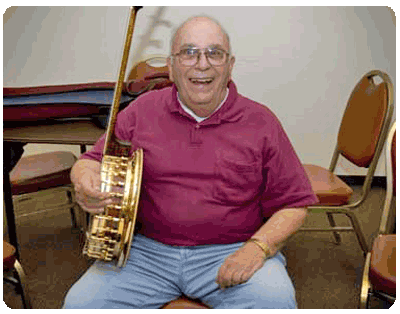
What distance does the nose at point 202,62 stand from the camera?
4.79ft

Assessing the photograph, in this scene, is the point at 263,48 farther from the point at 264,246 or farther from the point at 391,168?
the point at 264,246

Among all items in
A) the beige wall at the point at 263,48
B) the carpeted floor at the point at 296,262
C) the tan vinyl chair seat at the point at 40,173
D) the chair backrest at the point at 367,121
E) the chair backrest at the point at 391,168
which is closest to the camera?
the chair backrest at the point at 391,168

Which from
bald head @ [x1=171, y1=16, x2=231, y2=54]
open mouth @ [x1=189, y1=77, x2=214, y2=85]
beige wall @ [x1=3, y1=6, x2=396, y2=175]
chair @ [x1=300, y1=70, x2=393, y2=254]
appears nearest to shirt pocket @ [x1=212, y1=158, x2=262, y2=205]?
open mouth @ [x1=189, y1=77, x2=214, y2=85]

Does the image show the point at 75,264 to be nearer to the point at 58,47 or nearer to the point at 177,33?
the point at 177,33

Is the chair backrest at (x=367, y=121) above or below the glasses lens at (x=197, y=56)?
below

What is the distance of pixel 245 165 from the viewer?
1439 mm

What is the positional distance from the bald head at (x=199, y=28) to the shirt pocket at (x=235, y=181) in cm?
36

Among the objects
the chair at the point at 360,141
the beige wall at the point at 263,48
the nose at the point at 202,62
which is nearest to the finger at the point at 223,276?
the nose at the point at 202,62

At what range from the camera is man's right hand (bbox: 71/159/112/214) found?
4.15 ft

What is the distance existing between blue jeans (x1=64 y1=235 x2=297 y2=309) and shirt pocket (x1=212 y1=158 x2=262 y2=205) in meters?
0.14

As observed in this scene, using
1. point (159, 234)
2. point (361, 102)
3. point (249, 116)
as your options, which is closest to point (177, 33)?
point (249, 116)

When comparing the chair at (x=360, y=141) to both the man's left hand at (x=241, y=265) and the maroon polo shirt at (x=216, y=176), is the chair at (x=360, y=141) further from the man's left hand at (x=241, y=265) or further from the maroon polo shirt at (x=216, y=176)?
the man's left hand at (x=241, y=265)

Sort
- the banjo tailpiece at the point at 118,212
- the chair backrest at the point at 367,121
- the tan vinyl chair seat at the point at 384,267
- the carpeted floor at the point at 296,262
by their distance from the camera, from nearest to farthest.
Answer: the banjo tailpiece at the point at 118,212 < the tan vinyl chair seat at the point at 384,267 < the chair backrest at the point at 367,121 < the carpeted floor at the point at 296,262

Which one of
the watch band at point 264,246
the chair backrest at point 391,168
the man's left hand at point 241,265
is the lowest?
the man's left hand at point 241,265
